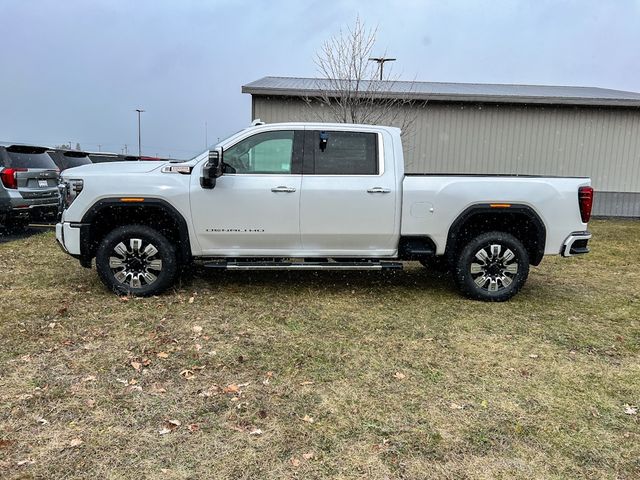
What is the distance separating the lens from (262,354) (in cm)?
423

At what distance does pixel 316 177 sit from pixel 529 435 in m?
3.43

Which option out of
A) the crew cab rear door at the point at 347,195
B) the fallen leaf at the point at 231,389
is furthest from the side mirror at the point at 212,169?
the fallen leaf at the point at 231,389

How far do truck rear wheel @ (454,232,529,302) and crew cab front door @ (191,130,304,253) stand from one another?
1921 mm

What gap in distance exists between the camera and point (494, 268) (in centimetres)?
582

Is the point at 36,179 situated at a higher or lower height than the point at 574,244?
higher

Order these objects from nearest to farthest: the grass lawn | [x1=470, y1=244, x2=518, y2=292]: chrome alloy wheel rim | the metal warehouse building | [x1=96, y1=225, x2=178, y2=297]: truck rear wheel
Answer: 1. the grass lawn
2. [x1=96, y1=225, x2=178, y2=297]: truck rear wheel
3. [x1=470, y1=244, x2=518, y2=292]: chrome alloy wheel rim
4. the metal warehouse building

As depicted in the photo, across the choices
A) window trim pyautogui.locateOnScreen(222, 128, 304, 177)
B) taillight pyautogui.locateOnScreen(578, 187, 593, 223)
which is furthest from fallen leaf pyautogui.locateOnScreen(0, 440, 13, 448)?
taillight pyautogui.locateOnScreen(578, 187, 593, 223)

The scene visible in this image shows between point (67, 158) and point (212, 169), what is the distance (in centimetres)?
911

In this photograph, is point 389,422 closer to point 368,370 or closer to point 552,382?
point 368,370

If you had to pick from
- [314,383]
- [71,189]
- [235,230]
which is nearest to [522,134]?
[235,230]

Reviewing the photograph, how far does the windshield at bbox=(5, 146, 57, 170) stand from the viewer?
31.7 ft

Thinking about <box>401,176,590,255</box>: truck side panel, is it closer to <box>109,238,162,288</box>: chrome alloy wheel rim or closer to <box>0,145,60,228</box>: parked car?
<box>109,238,162,288</box>: chrome alloy wheel rim

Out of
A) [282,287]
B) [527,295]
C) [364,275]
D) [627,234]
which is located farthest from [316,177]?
[627,234]

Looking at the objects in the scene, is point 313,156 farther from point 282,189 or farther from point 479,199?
point 479,199
